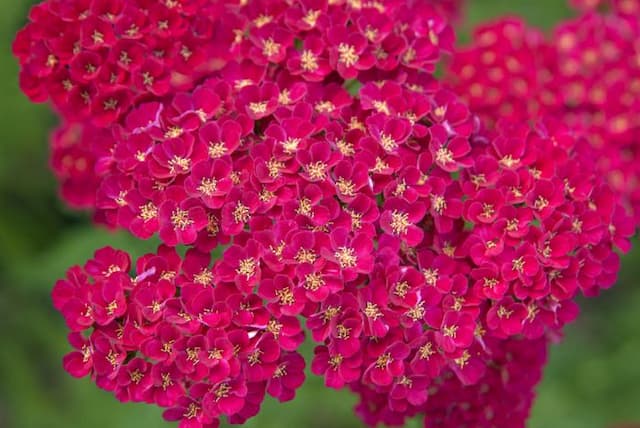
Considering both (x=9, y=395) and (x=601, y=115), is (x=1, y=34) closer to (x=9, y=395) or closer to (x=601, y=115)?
(x=9, y=395)

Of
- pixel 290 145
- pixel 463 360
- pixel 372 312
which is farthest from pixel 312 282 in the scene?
pixel 463 360

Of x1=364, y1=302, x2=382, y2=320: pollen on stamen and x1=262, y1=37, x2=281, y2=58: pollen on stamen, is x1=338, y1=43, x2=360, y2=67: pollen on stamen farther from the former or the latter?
x1=364, y1=302, x2=382, y2=320: pollen on stamen

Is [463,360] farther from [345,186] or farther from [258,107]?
[258,107]

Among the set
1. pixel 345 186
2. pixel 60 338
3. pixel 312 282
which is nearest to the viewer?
pixel 312 282

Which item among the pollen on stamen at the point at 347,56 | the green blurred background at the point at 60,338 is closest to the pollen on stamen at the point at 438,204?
the pollen on stamen at the point at 347,56

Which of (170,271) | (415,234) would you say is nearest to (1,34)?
(170,271)

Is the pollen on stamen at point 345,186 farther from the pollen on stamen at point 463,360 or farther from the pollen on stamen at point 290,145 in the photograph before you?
the pollen on stamen at point 463,360

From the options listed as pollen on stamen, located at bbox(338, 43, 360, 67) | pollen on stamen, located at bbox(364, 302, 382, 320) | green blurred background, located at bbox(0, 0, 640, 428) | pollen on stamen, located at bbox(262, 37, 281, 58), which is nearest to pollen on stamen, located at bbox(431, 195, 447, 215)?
pollen on stamen, located at bbox(364, 302, 382, 320)
